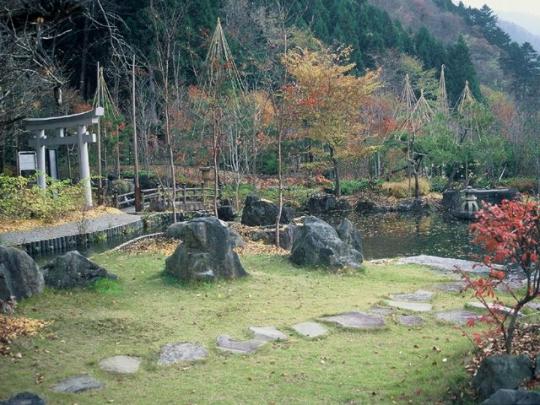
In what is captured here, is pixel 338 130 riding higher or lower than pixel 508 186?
higher

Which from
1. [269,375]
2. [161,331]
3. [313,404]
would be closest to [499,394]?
[313,404]

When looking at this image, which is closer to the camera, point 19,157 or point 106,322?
point 106,322

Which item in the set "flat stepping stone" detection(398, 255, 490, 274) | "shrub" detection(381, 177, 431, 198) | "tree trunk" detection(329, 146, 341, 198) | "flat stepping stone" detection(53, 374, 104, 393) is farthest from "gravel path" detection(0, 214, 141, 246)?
"shrub" detection(381, 177, 431, 198)

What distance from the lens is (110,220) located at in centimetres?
1719

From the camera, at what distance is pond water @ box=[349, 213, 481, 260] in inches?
548

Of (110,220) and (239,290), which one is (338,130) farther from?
(239,290)

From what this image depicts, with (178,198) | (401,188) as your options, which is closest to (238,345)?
(178,198)

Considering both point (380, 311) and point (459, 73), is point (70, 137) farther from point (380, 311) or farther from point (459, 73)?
point (459, 73)

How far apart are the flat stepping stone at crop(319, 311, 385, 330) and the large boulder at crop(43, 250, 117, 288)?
2.96 meters

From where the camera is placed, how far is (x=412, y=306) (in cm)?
725

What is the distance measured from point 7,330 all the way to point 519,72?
47776 mm

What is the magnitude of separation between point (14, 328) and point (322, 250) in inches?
190

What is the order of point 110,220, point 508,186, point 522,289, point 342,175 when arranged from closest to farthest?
point 522,289, point 110,220, point 508,186, point 342,175

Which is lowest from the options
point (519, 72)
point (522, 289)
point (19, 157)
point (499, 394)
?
point (522, 289)
